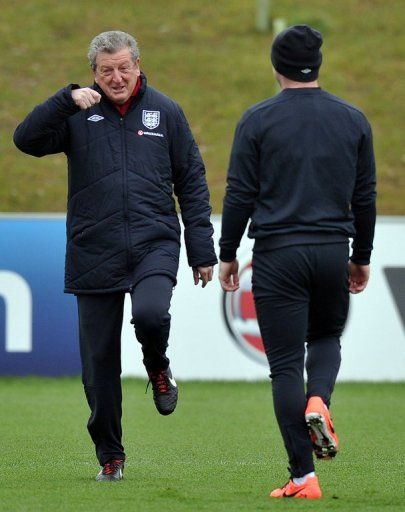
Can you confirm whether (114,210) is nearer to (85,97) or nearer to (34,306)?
(85,97)

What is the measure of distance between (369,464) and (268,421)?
2.40m

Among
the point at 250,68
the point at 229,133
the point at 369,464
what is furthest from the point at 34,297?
the point at 250,68

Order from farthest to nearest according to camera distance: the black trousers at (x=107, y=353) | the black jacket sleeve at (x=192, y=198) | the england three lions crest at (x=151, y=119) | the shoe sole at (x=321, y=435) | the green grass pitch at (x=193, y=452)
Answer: the black jacket sleeve at (x=192, y=198), the england three lions crest at (x=151, y=119), the black trousers at (x=107, y=353), the green grass pitch at (x=193, y=452), the shoe sole at (x=321, y=435)

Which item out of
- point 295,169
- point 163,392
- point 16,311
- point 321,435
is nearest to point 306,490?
point 321,435

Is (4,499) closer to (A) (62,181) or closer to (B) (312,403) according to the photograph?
(B) (312,403)

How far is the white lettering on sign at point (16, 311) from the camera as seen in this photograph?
37.6 feet

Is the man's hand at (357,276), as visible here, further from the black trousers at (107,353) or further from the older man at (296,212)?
the black trousers at (107,353)

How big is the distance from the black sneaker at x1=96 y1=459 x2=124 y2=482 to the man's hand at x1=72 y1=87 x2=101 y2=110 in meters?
1.67

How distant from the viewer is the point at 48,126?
602cm

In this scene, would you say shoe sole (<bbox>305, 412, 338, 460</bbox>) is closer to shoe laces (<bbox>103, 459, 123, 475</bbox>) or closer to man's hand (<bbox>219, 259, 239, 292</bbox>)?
man's hand (<bbox>219, 259, 239, 292</bbox>)

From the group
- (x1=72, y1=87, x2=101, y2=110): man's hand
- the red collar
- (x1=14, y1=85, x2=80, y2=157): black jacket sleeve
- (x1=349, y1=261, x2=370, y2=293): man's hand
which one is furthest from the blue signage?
(x1=349, y1=261, x2=370, y2=293): man's hand

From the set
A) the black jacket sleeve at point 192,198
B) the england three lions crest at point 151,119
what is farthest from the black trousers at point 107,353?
the england three lions crest at point 151,119

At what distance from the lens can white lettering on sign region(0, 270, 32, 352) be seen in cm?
1146

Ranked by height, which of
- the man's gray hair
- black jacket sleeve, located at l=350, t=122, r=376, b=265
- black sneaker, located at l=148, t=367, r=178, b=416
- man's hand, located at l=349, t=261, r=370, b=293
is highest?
the man's gray hair
